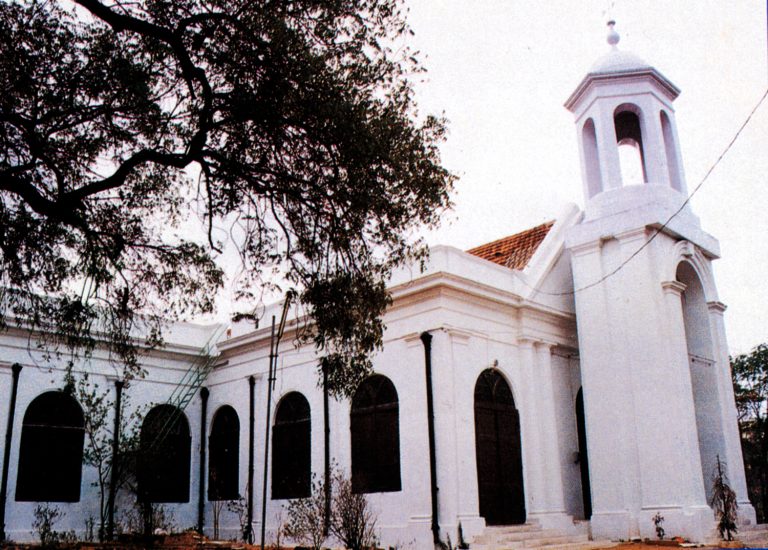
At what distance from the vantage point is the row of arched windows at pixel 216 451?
15.3 metres

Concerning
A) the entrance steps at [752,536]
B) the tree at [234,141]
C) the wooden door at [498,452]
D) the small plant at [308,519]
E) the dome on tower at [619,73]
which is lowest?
the entrance steps at [752,536]

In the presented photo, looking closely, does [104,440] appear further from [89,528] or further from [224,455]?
[224,455]

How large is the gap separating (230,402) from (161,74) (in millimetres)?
12043

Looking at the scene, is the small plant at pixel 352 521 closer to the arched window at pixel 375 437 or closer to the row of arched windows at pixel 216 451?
the arched window at pixel 375 437

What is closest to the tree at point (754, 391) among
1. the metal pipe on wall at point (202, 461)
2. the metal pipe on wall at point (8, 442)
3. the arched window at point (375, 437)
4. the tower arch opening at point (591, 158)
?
the tower arch opening at point (591, 158)

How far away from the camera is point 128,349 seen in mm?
11016

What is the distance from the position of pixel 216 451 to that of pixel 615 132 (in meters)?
13.1

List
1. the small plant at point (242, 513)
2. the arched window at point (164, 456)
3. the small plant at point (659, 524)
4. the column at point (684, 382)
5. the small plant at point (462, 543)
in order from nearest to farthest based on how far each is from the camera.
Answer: the small plant at point (462, 543)
the small plant at point (659, 524)
the column at point (684, 382)
the arched window at point (164, 456)
the small plant at point (242, 513)

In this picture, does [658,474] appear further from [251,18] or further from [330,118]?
[251,18]

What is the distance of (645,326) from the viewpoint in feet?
49.0

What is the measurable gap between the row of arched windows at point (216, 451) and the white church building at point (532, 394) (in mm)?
47

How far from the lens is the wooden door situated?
47.6 ft

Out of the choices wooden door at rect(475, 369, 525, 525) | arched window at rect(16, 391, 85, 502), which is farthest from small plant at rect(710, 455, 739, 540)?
arched window at rect(16, 391, 85, 502)

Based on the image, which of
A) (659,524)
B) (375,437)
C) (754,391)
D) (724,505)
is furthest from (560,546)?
(754,391)
